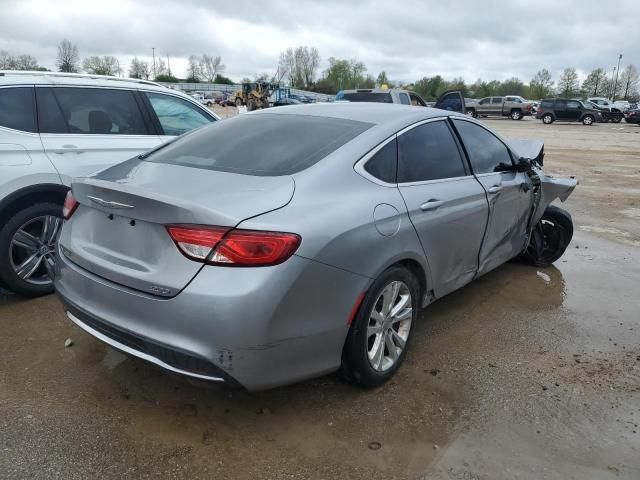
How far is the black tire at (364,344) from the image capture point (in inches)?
108

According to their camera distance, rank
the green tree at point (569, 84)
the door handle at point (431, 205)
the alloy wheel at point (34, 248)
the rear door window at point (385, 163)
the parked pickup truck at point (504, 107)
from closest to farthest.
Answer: the rear door window at point (385, 163), the door handle at point (431, 205), the alloy wheel at point (34, 248), the parked pickup truck at point (504, 107), the green tree at point (569, 84)

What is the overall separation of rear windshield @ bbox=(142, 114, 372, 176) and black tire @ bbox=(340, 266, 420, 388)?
75 cm

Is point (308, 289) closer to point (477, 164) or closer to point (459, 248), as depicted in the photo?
point (459, 248)

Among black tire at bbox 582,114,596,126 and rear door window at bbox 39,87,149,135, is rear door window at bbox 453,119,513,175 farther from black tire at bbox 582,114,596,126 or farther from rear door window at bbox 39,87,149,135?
black tire at bbox 582,114,596,126

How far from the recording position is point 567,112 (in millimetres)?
36406

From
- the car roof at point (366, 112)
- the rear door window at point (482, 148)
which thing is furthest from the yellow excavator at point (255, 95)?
the car roof at point (366, 112)

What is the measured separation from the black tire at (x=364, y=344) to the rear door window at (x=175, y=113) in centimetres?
319

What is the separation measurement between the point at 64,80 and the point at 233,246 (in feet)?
10.7

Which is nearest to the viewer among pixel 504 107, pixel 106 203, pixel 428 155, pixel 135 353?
pixel 135 353

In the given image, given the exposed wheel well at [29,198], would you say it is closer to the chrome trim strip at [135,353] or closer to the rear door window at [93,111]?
the rear door window at [93,111]

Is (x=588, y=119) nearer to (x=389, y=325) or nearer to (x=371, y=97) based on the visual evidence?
(x=371, y=97)

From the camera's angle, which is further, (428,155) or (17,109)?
(17,109)

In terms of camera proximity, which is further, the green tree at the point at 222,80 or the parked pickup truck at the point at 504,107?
the green tree at the point at 222,80

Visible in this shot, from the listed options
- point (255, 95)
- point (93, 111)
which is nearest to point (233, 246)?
point (93, 111)
